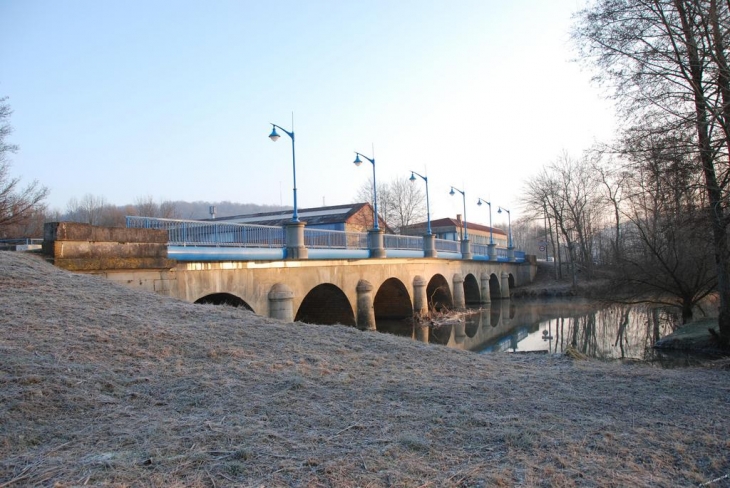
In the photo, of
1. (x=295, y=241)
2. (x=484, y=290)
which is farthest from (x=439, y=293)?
(x=295, y=241)

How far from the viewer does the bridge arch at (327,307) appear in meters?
19.1

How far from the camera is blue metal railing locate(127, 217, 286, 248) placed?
36.1 ft

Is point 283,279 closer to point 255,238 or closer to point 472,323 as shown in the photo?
point 255,238

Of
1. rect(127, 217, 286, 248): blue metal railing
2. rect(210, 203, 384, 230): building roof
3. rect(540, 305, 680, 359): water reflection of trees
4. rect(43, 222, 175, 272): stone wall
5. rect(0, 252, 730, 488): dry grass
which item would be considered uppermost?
rect(210, 203, 384, 230): building roof

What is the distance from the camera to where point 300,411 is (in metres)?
4.43

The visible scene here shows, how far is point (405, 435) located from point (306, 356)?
9.23 feet

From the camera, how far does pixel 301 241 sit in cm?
1527

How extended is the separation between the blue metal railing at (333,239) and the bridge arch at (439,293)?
33.0ft

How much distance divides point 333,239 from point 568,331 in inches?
420

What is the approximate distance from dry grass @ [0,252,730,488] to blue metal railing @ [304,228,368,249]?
32.0 ft

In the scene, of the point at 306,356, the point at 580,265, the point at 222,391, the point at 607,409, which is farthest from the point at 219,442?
the point at 580,265

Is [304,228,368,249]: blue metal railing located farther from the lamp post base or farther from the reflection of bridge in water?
the lamp post base

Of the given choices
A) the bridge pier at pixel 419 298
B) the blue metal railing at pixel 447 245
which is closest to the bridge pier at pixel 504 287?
the blue metal railing at pixel 447 245

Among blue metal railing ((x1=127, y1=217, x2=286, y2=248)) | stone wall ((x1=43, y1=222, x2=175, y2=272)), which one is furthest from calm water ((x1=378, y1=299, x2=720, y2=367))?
stone wall ((x1=43, y1=222, x2=175, y2=272))
